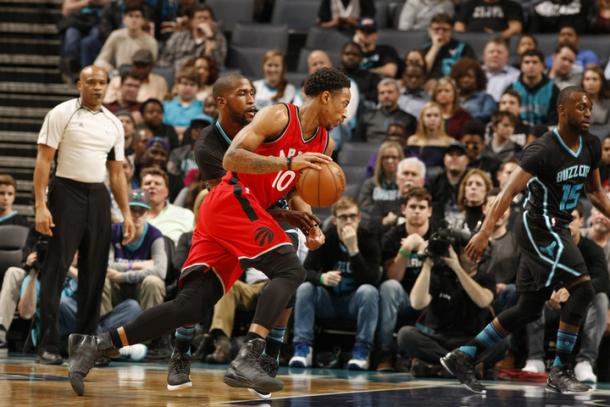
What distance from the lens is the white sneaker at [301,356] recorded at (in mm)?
8672

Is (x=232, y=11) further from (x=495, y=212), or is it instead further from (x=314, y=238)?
(x=314, y=238)

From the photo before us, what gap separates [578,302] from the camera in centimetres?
673

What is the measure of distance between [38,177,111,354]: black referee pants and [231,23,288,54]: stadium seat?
5.43m

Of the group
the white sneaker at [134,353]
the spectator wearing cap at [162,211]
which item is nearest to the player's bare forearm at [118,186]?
Answer: the white sneaker at [134,353]

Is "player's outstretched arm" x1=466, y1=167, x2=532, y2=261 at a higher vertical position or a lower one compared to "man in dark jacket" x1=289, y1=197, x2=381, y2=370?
higher

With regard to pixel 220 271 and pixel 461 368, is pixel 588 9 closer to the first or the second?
pixel 461 368

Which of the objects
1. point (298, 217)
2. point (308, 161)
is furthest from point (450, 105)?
point (308, 161)

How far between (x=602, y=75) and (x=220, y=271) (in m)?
5.70

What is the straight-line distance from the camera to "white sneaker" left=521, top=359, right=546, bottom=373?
824 centimetres

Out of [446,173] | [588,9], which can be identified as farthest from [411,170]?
[588,9]

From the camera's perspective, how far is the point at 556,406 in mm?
5766

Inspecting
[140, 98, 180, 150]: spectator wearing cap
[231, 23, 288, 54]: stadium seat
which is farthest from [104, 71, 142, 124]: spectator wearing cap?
[231, 23, 288, 54]: stadium seat

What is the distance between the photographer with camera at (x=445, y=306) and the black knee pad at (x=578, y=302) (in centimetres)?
118

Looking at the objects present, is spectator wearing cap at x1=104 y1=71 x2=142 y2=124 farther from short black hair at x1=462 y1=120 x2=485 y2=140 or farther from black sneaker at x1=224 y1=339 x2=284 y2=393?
black sneaker at x1=224 y1=339 x2=284 y2=393
